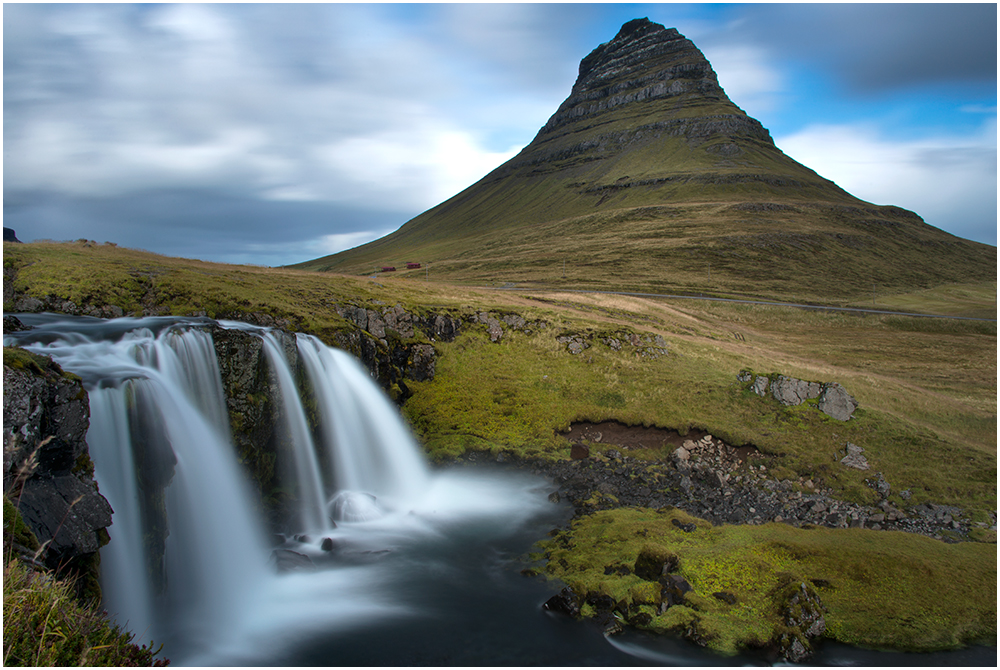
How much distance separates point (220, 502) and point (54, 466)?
21.9 ft

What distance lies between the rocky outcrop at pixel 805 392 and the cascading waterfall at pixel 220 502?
16497 millimetres

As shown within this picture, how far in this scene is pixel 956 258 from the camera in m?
144

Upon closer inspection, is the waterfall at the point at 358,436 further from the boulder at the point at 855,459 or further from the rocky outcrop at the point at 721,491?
the boulder at the point at 855,459

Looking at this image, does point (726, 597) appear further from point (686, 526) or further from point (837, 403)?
point (837, 403)

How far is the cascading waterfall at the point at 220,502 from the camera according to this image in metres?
13.9

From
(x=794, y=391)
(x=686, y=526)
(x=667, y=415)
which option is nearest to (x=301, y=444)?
(x=686, y=526)

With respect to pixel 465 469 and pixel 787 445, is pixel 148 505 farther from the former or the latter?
pixel 787 445

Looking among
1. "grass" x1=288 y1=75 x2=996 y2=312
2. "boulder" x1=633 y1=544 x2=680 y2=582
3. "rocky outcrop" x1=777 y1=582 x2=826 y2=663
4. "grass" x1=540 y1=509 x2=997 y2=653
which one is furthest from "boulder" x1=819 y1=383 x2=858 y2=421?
"grass" x1=288 y1=75 x2=996 y2=312

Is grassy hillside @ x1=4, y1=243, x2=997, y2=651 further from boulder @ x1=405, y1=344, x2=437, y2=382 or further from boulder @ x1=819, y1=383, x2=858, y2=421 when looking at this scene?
boulder @ x1=405, y1=344, x2=437, y2=382

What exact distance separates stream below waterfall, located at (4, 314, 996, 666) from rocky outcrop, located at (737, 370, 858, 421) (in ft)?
52.5

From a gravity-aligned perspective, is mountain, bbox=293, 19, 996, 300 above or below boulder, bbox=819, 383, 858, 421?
above

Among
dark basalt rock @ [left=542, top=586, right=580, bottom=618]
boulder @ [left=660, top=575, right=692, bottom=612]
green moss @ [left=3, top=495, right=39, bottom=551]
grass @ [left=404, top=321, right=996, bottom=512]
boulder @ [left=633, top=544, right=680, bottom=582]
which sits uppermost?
green moss @ [left=3, top=495, right=39, bottom=551]

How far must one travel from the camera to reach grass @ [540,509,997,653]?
13562 mm

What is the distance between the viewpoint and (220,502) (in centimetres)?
1700
